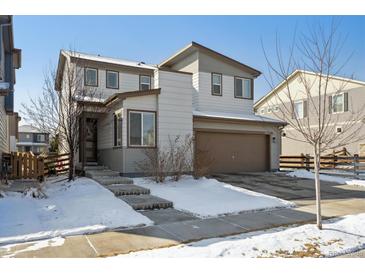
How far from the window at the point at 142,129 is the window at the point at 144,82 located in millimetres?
6407

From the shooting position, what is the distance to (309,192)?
1173 cm

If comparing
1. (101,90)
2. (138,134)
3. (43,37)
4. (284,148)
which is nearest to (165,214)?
(138,134)

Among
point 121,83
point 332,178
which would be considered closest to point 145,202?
point 332,178

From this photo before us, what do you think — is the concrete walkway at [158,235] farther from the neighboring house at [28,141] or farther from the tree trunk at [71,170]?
the neighboring house at [28,141]

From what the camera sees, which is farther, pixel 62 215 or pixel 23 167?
pixel 23 167

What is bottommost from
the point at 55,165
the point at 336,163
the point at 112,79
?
the point at 336,163

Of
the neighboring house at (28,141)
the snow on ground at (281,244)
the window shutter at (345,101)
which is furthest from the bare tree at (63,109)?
the neighboring house at (28,141)

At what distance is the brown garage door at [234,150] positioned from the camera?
1616cm

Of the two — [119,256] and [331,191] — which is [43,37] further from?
[331,191]

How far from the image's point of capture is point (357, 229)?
6.48m

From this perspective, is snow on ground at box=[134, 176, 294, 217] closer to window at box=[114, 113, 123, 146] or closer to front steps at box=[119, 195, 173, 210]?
front steps at box=[119, 195, 173, 210]

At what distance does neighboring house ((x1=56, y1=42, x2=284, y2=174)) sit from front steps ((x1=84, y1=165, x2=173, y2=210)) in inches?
32.9

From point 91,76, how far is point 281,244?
15.0 meters

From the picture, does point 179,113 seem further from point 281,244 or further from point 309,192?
point 281,244
